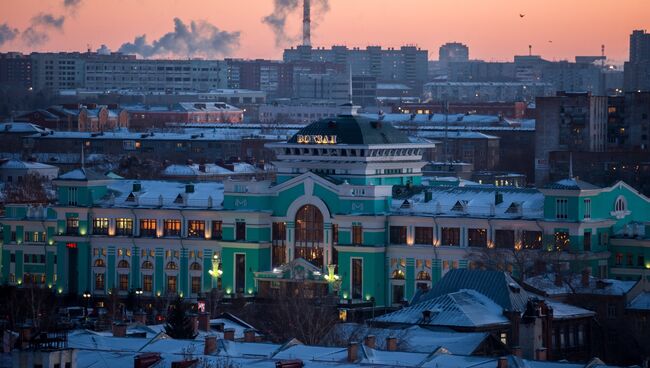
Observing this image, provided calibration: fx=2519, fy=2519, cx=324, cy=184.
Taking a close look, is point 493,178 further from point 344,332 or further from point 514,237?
point 344,332

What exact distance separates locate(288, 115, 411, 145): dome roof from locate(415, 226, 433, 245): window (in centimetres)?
533

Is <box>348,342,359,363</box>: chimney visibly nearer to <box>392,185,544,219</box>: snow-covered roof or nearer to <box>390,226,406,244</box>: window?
<box>392,185,544,219</box>: snow-covered roof

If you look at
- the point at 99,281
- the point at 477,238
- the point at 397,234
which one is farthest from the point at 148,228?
the point at 477,238

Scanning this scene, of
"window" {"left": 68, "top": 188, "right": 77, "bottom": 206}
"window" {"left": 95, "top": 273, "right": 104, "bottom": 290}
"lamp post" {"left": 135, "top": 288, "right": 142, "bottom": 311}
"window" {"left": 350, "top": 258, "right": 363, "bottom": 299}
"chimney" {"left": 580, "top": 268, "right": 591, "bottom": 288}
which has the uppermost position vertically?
"window" {"left": 68, "top": 188, "right": 77, "bottom": 206}

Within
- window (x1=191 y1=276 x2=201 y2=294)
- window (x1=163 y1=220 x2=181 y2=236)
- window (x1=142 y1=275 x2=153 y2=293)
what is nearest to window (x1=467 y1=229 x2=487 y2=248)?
window (x1=191 y1=276 x2=201 y2=294)

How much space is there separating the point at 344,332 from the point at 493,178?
6647cm

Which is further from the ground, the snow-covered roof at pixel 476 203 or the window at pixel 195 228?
the snow-covered roof at pixel 476 203

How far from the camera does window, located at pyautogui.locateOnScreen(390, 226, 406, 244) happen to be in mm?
102125

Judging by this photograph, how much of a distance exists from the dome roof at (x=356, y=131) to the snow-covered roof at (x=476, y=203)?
346 cm

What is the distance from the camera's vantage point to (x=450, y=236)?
332 ft

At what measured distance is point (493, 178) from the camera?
142m

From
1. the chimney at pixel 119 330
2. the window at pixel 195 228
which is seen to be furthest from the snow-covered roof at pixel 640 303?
the window at pixel 195 228

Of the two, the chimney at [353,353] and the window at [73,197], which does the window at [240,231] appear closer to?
the window at [73,197]

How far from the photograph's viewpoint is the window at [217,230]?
106738 mm
